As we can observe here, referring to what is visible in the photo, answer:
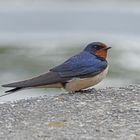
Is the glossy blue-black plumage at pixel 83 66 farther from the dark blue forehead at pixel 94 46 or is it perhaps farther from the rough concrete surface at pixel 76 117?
the rough concrete surface at pixel 76 117

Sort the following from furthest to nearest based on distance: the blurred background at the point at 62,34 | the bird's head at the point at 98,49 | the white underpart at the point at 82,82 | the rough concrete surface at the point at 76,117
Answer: the blurred background at the point at 62,34 → the bird's head at the point at 98,49 → the white underpart at the point at 82,82 → the rough concrete surface at the point at 76,117

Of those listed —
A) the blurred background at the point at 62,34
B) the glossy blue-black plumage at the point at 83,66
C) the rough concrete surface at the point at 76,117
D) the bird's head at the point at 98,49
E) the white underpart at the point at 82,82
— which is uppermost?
the bird's head at the point at 98,49

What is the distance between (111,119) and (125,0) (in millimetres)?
14501

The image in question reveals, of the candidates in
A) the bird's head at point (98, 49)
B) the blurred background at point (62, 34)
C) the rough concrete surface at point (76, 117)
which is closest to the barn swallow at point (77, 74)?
the bird's head at point (98, 49)

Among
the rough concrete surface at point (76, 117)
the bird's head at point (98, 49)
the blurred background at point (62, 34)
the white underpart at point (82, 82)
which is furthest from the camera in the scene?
the blurred background at point (62, 34)

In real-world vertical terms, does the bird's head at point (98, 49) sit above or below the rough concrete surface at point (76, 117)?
above

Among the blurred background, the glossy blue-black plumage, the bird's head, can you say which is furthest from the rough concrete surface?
the blurred background

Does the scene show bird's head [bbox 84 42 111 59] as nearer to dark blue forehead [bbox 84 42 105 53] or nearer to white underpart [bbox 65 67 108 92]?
dark blue forehead [bbox 84 42 105 53]

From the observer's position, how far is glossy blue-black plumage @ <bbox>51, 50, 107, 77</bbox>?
25.4ft

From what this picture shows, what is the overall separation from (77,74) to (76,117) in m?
0.85

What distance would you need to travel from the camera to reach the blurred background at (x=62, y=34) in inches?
553

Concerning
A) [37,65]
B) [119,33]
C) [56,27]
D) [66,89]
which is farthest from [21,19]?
[66,89]

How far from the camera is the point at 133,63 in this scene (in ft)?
46.8

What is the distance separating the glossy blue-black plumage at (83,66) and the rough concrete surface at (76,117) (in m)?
0.18
